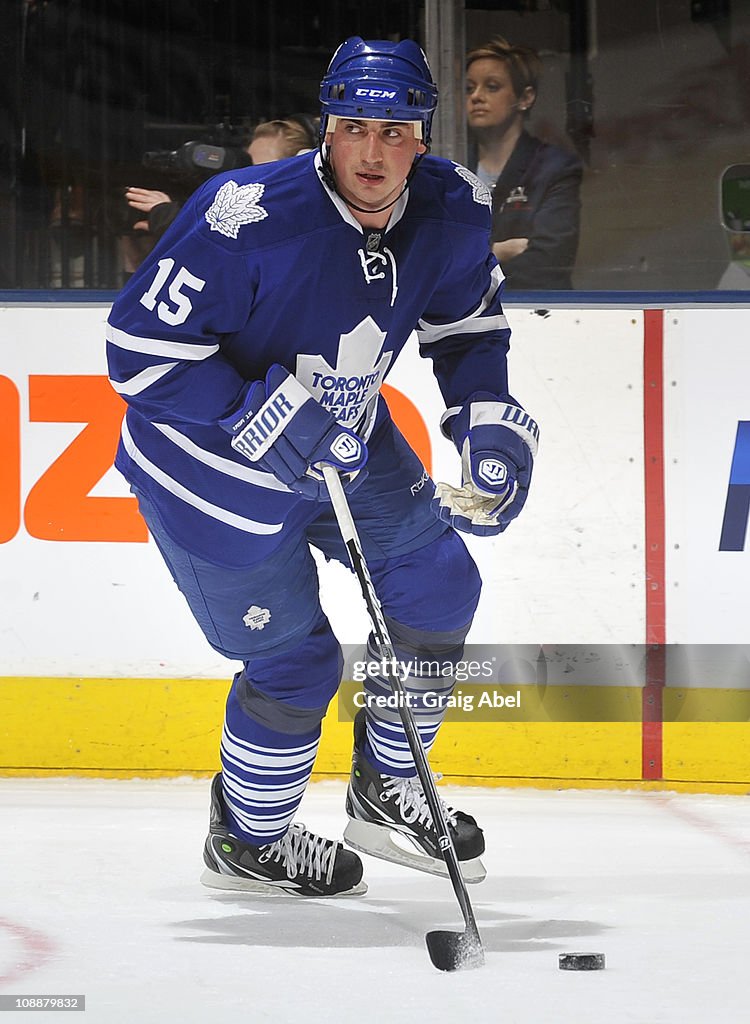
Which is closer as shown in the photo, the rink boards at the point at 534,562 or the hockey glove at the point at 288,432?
the hockey glove at the point at 288,432

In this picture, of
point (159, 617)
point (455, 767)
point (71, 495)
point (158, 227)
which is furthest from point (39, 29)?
point (455, 767)

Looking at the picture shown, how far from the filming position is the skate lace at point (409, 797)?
2.69 m

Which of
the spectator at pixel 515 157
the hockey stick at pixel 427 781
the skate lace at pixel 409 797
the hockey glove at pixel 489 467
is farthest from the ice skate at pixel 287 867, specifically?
the spectator at pixel 515 157

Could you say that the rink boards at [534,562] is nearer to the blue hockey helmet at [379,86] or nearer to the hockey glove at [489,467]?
the hockey glove at [489,467]

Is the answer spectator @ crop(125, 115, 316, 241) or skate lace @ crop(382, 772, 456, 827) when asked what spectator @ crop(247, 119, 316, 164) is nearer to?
spectator @ crop(125, 115, 316, 241)

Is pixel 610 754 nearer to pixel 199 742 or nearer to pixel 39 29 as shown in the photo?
pixel 199 742

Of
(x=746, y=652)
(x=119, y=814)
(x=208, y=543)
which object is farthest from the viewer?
(x=746, y=652)

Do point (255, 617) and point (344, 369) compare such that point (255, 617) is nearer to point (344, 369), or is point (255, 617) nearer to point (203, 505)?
point (203, 505)

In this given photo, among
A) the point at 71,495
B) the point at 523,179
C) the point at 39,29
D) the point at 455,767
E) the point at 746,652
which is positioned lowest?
the point at 455,767

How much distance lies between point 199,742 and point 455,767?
1.89ft

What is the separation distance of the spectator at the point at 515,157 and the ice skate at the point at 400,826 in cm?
144

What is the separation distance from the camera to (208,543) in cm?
247

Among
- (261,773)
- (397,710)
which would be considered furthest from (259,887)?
(397,710)

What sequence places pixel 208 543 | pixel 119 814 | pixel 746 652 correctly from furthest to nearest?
pixel 746 652 < pixel 119 814 < pixel 208 543
